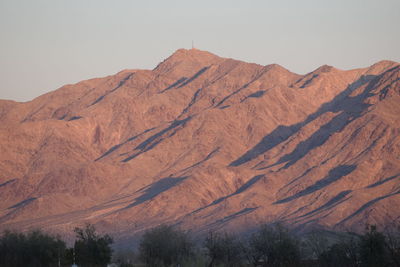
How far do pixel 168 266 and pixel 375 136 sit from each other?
3797 inches

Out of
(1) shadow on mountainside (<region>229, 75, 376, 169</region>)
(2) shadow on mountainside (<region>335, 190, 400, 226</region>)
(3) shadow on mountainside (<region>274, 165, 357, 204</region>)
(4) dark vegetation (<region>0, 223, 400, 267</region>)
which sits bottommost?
(4) dark vegetation (<region>0, 223, 400, 267</region>)

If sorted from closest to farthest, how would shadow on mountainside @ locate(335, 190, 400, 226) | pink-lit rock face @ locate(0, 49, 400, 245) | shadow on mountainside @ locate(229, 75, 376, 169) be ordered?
1. shadow on mountainside @ locate(335, 190, 400, 226)
2. pink-lit rock face @ locate(0, 49, 400, 245)
3. shadow on mountainside @ locate(229, 75, 376, 169)

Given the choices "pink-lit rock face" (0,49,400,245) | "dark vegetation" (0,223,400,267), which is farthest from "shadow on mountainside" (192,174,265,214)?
"dark vegetation" (0,223,400,267)

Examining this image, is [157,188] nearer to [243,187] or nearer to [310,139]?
[243,187]

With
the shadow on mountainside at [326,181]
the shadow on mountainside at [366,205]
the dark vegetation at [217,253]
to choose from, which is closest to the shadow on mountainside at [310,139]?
the shadow on mountainside at [326,181]

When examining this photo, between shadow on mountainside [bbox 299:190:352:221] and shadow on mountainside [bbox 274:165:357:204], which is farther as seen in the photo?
shadow on mountainside [bbox 274:165:357:204]

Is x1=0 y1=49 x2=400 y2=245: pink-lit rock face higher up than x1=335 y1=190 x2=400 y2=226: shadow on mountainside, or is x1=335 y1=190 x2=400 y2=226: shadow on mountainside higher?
x1=0 y1=49 x2=400 y2=245: pink-lit rock face

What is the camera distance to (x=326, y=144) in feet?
577

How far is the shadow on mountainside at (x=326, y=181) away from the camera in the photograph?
160 m

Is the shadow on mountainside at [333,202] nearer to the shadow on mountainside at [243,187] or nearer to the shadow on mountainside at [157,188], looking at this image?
the shadow on mountainside at [243,187]

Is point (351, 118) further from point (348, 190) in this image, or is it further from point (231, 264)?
point (231, 264)

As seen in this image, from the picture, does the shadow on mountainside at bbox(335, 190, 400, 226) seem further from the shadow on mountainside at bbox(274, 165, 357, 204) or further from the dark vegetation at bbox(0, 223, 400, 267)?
the dark vegetation at bbox(0, 223, 400, 267)

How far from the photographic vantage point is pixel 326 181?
162125 millimetres

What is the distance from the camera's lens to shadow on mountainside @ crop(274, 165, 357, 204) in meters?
160
